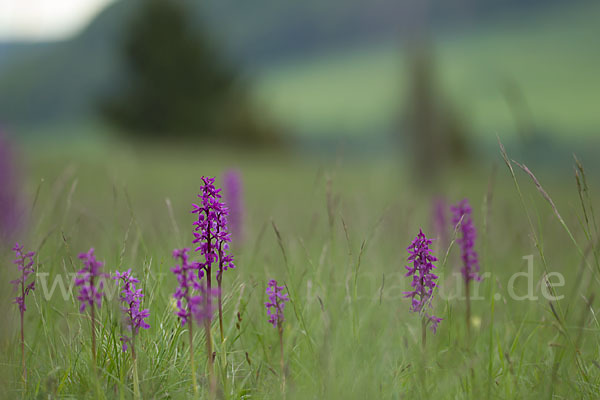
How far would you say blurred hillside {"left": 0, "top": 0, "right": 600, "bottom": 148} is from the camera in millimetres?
27036

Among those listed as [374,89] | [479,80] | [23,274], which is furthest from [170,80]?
[23,274]

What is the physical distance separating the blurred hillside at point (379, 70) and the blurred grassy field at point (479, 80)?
0.51 ft

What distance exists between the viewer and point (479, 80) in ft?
129

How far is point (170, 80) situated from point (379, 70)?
28.7 m

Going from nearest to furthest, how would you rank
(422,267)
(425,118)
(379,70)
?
(422,267)
(425,118)
(379,70)

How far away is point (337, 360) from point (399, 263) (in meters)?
1.77

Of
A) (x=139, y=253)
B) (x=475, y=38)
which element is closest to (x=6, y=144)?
(x=139, y=253)

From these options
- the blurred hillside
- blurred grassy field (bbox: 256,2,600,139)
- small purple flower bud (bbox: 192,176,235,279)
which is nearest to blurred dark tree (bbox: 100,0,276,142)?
the blurred hillside

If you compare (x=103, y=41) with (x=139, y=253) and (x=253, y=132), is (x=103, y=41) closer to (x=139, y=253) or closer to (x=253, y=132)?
(x=253, y=132)

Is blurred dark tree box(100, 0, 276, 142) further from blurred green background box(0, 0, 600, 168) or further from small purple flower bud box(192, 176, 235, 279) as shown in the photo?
small purple flower bud box(192, 176, 235, 279)

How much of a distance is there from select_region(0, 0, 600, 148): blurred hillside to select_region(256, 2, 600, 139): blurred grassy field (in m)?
0.16

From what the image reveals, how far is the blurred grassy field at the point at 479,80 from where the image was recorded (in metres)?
36.0

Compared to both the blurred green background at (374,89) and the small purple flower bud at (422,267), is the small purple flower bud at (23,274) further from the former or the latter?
the blurred green background at (374,89)

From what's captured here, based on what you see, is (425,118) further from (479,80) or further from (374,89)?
(374,89)
